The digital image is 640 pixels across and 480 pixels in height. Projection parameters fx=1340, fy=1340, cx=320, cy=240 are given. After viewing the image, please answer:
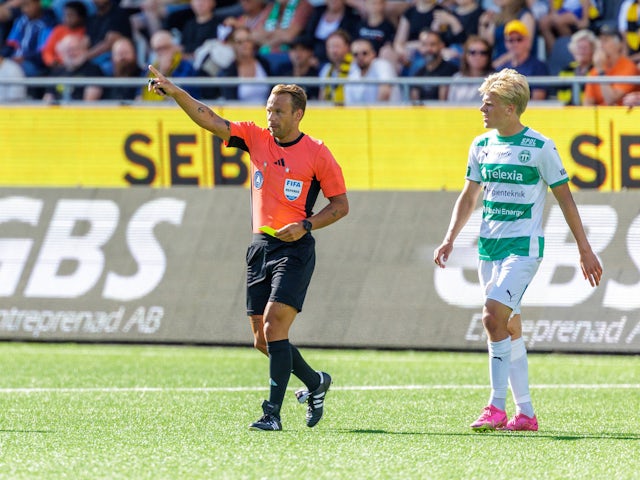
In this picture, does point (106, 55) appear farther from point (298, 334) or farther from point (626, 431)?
point (626, 431)

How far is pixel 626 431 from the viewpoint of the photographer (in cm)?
814

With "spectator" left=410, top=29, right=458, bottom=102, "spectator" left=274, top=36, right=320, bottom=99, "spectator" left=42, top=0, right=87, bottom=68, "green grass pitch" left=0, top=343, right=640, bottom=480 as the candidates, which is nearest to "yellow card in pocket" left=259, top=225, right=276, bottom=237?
"green grass pitch" left=0, top=343, right=640, bottom=480

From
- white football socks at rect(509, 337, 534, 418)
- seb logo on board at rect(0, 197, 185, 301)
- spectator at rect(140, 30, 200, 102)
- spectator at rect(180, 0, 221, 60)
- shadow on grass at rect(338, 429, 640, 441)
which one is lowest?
seb logo on board at rect(0, 197, 185, 301)

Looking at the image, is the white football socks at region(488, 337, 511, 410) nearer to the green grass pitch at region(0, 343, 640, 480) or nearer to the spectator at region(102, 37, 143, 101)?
the green grass pitch at region(0, 343, 640, 480)

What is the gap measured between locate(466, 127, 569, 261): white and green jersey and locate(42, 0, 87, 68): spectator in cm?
1160

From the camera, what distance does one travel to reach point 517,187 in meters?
8.09

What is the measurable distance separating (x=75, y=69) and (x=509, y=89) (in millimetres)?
10826

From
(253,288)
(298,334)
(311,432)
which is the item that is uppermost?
Result: (253,288)

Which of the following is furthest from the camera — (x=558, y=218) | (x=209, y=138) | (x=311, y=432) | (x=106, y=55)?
(x=106, y=55)

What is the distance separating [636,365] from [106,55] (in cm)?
925

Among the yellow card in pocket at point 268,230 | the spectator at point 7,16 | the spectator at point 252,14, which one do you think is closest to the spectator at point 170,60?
the spectator at point 252,14

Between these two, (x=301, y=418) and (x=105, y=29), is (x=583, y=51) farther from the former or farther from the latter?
(x=301, y=418)

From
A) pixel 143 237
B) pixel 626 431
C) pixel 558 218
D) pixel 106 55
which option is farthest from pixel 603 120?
pixel 106 55

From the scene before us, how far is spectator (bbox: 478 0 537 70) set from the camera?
15586 millimetres
